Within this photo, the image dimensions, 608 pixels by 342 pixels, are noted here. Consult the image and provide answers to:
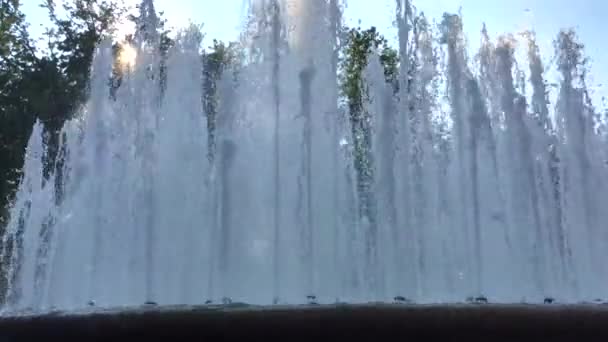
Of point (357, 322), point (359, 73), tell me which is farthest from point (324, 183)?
point (359, 73)

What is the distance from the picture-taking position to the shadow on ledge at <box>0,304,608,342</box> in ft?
19.1

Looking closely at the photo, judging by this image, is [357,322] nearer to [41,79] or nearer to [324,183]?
[324,183]

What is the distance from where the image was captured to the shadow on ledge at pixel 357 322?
5809 millimetres

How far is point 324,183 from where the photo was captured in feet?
37.0

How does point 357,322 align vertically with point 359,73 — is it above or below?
below

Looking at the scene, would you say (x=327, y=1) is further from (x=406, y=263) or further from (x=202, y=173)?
(x=406, y=263)

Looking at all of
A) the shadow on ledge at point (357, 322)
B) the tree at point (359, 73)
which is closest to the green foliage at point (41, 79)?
the tree at point (359, 73)

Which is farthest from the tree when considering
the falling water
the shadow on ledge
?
the shadow on ledge

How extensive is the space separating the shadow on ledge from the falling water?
3828 mm

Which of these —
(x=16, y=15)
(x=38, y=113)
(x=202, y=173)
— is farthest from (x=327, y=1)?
(x=16, y=15)

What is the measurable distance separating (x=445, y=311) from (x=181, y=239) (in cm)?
572

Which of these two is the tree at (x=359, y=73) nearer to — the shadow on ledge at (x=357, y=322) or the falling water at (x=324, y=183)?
the falling water at (x=324, y=183)

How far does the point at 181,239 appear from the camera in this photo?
35.9 feet

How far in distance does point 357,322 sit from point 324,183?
5520 millimetres
